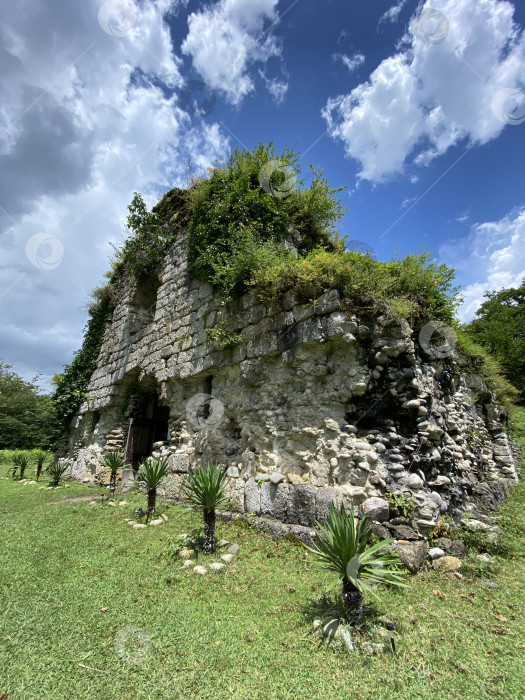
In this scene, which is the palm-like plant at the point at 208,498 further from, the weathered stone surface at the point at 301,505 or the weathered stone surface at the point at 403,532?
the weathered stone surface at the point at 403,532

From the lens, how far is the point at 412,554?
347 centimetres

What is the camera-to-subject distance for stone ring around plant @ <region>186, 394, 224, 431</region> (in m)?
6.43

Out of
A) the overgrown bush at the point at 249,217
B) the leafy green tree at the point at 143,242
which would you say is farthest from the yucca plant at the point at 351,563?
the leafy green tree at the point at 143,242

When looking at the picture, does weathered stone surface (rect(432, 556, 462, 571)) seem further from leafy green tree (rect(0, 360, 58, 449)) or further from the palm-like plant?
leafy green tree (rect(0, 360, 58, 449))

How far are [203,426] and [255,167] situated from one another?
5541 mm

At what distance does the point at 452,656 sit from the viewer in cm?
230

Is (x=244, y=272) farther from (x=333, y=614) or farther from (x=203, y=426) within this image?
(x=333, y=614)

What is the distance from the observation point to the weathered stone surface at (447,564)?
3.48 metres

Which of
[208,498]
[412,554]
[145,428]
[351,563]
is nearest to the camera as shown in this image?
[351,563]

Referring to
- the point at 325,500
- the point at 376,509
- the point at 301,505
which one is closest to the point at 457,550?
the point at 376,509

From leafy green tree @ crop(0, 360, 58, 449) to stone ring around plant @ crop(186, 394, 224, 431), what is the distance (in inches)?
780

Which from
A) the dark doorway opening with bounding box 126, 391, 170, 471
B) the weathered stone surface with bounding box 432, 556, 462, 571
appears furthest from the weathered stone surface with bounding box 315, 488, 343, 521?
the dark doorway opening with bounding box 126, 391, 170, 471

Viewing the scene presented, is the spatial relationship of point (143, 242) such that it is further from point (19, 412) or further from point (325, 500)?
point (19, 412)

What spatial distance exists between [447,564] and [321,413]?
7.04 feet
